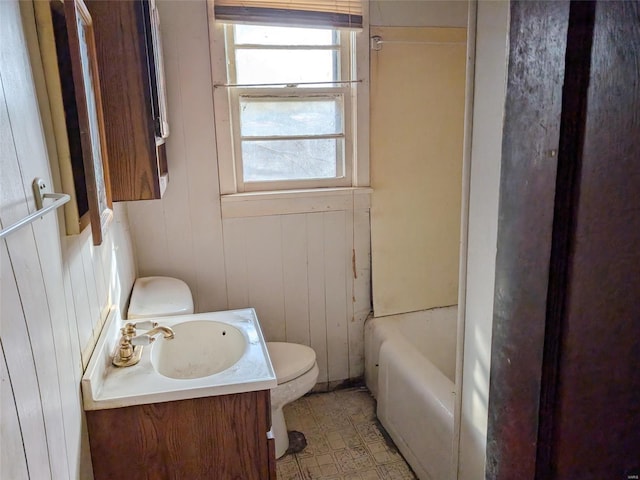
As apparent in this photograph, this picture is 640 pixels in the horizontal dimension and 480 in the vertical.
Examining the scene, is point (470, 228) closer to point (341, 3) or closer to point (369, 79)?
point (369, 79)

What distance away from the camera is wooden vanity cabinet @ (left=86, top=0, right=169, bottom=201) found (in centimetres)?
145

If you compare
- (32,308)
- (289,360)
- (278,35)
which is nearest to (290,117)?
(278,35)

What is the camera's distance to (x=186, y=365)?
5.86 ft

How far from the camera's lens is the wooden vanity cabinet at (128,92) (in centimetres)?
145

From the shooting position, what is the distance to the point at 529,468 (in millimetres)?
534

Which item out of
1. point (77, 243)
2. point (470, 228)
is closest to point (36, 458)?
point (77, 243)

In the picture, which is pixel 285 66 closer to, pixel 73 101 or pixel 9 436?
pixel 73 101

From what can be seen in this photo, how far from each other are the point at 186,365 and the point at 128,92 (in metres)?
0.95

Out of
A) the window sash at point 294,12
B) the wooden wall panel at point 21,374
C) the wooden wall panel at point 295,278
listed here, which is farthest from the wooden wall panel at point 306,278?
the wooden wall panel at point 21,374

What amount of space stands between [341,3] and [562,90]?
211 cm

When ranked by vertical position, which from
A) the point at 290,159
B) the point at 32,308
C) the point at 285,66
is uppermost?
the point at 285,66

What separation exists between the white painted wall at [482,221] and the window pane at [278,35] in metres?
1.29

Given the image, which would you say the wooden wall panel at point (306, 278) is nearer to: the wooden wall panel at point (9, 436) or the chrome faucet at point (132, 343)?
the chrome faucet at point (132, 343)

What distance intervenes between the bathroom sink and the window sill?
71 cm
